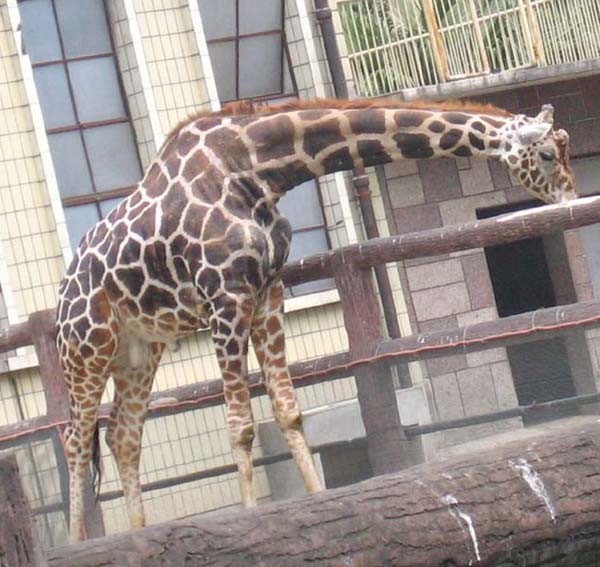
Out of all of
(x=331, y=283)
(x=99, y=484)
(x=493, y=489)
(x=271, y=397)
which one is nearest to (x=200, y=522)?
(x=493, y=489)

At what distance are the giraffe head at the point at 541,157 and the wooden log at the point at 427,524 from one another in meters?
2.52

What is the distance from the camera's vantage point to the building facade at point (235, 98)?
1681cm

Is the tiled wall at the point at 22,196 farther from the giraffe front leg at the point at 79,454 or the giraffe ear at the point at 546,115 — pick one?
the giraffe ear at the point at 546,115

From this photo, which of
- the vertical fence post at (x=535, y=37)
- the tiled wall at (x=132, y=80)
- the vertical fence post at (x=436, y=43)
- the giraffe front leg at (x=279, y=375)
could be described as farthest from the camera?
the vertical fence post at (x=535, y=37)

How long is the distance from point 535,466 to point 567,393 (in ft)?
8.15

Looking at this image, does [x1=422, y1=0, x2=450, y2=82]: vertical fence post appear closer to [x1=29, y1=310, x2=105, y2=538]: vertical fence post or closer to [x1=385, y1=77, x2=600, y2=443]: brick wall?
[x1=385, y1=77, x2=600, y2=443]: brick wall

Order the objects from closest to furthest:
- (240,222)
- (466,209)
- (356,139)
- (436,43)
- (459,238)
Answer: (240,222), (356,139), (459,238), (436,43), (466,209)

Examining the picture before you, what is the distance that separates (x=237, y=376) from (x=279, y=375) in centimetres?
28

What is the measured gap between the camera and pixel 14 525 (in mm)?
6102

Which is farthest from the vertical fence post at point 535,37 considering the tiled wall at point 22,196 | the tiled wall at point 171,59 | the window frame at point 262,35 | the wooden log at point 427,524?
the wooden log at point 427,524

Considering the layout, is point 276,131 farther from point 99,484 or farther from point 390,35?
point 390,35

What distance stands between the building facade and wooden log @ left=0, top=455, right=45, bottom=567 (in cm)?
993

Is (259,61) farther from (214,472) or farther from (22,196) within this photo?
(214,472)

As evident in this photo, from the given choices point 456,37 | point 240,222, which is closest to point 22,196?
point 456,37
